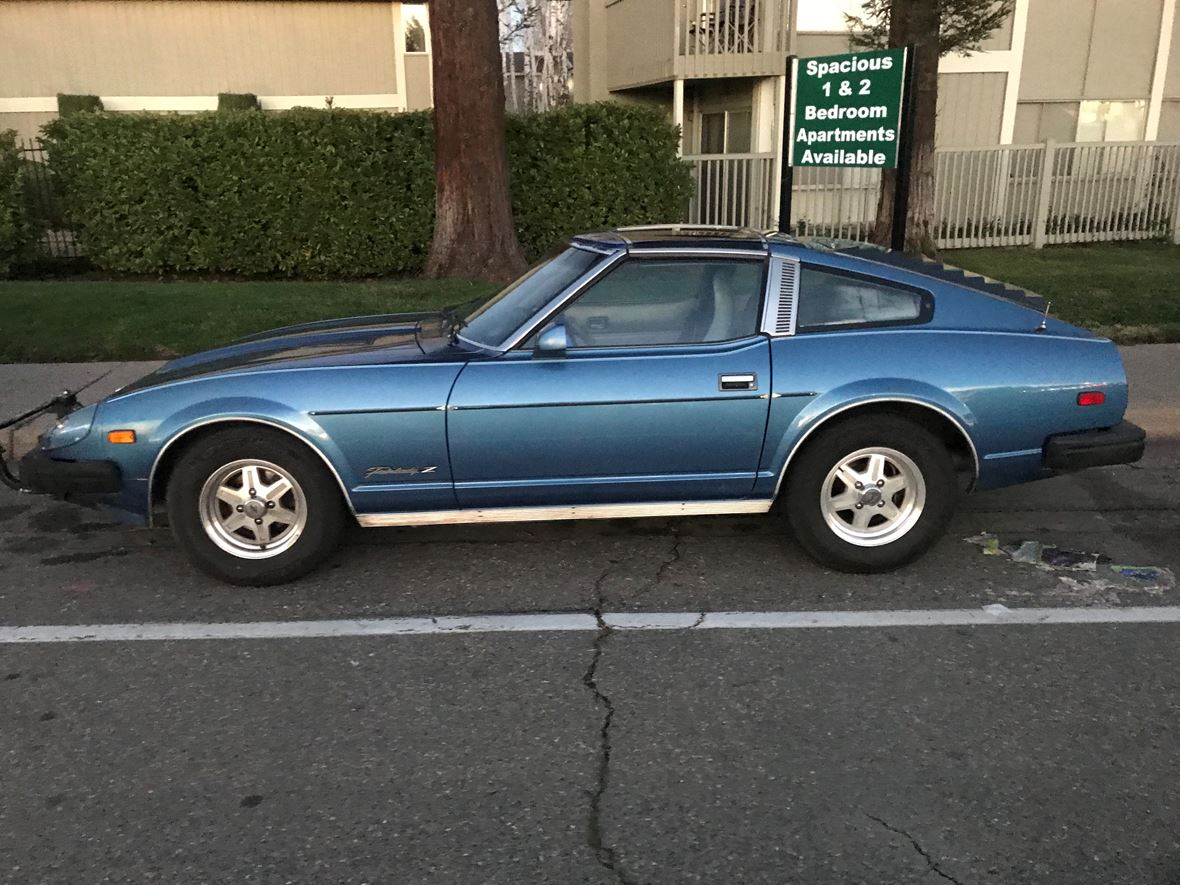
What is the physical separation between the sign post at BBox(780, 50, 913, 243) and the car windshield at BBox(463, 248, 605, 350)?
3.04 meters

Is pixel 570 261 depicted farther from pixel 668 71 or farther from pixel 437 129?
pixel 668 71

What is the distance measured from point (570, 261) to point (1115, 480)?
3.49 m

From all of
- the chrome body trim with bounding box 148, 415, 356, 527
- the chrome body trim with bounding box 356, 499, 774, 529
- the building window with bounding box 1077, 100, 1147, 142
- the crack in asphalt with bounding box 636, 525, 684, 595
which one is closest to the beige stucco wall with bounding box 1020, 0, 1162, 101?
the building window with bounding box 1077, 100, 1147, 142

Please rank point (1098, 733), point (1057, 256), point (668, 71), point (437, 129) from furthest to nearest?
point (668, 71), point (1057, 256), point (437, 129), point (1098, 733)

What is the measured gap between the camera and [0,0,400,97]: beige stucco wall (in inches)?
829

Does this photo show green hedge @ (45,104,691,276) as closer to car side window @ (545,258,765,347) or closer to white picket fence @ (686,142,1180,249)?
white picket fence @ (686,142,1180,249)

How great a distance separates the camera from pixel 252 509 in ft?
14.0

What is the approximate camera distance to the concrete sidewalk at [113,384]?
6.67m

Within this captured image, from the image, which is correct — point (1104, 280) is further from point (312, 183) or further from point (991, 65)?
point (312, 183)

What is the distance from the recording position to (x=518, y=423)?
4.20 meters

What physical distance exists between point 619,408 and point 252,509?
1.60 meters

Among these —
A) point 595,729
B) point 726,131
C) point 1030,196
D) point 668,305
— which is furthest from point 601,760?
point 726,131

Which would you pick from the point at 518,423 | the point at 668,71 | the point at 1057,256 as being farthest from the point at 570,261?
the point at 668,71

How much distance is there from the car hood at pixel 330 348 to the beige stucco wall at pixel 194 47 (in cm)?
1885
